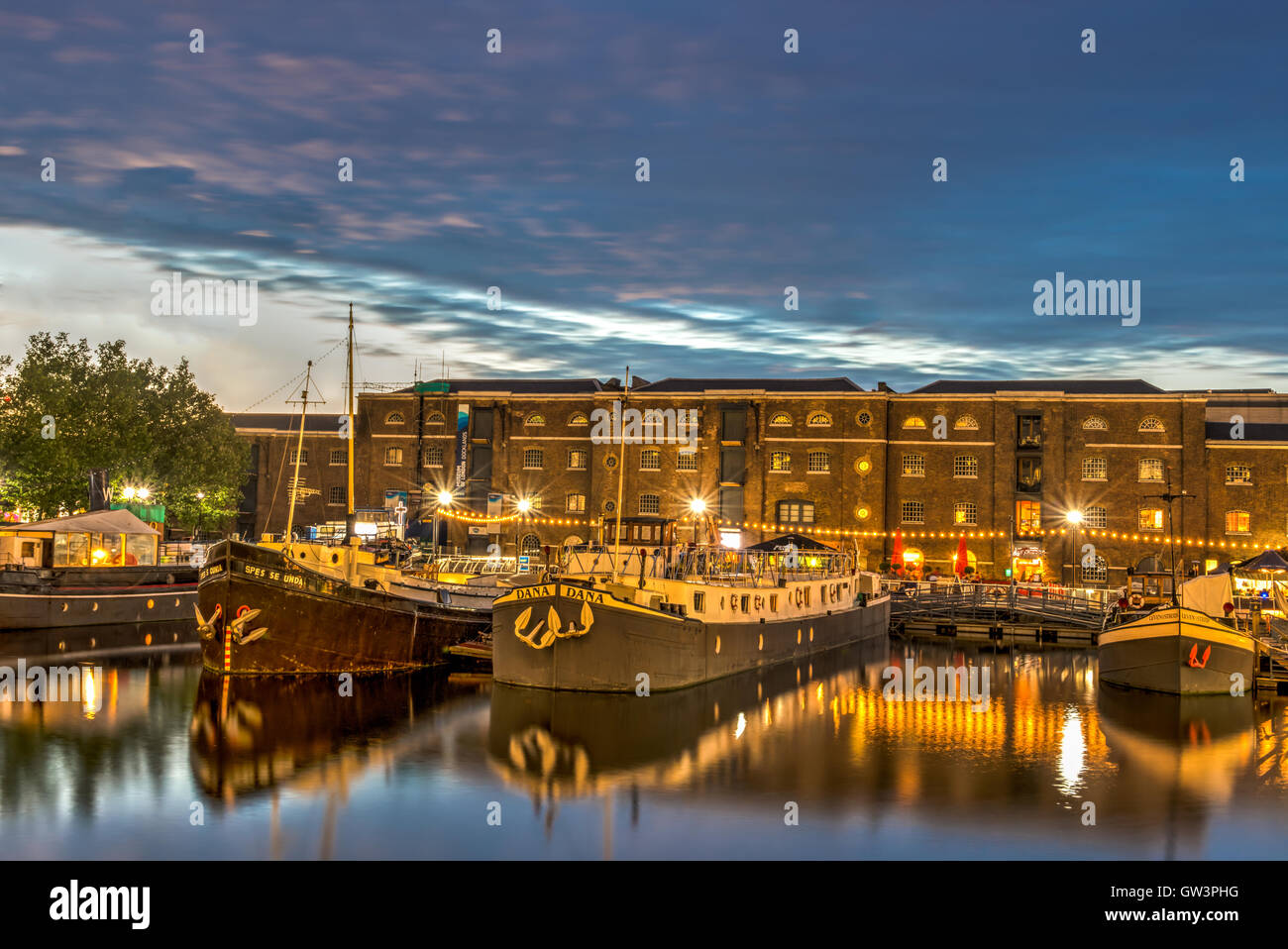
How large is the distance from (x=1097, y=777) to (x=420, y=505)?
55.0 m

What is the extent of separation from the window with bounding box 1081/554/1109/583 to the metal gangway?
Answer: 9200 millimetres

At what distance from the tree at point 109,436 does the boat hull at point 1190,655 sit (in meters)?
48.0

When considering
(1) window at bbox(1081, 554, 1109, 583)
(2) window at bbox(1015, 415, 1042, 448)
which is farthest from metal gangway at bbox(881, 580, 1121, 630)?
(2) window at bbox(1015, 415, 1042, 448)

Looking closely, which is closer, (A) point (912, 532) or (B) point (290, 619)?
(B) point (290, 619)

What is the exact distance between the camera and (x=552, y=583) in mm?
28625

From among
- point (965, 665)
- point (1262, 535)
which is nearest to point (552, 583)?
point (965, 665)

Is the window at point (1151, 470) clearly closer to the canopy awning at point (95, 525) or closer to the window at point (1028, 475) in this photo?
the window at point (1028, 475)

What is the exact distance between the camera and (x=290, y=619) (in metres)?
31.5

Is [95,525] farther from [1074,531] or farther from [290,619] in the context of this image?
[1074,531]

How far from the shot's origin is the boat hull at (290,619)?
3069cm

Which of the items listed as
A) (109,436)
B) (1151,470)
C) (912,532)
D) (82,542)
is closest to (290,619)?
(82,542)

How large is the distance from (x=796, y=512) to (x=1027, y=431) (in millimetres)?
14537
